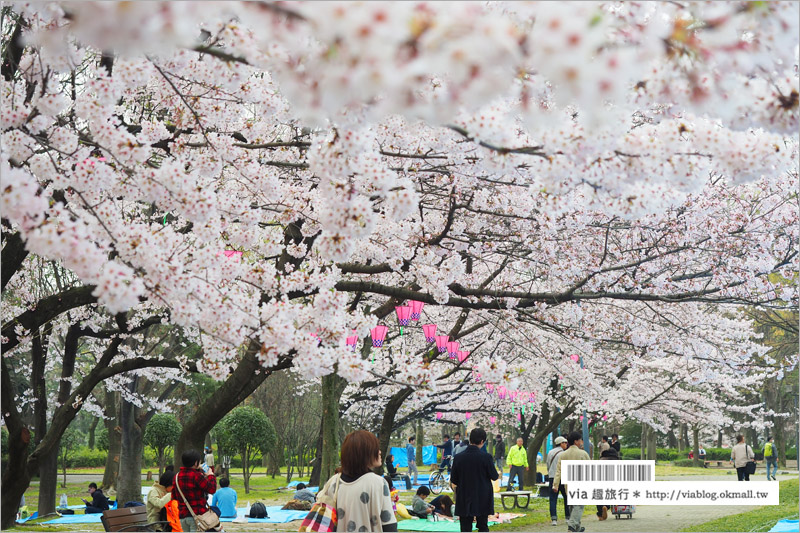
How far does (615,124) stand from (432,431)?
47350mm

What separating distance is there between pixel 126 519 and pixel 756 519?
9362 mm

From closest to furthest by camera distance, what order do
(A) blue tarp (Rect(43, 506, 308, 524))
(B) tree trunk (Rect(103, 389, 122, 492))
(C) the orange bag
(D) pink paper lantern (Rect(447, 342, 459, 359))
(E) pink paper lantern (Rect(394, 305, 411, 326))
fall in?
(C) the orange bag
(E) pink paper lantern (Rect(394, 305, 411, 326))
(D) pink paper lantern (Rect(447, 342, 459, 359))
(A) blue tarp (Rect(43, 506, 308, 524))
(B) tree trunk (Rect(103, 389, 122, 492))

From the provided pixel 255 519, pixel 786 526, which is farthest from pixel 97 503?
pixel 786 526

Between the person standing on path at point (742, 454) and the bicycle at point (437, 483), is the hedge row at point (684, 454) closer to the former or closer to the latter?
the bicycle at point (437, 483)

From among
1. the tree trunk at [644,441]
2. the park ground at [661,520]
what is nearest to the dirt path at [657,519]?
the park ground at [661,520]

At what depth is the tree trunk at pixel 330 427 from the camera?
1190 cm

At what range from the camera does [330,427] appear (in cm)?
1233

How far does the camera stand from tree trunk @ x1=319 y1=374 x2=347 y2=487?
11.9 m

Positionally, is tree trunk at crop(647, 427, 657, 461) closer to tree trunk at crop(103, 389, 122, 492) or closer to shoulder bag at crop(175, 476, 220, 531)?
tree trunk at crop(103, 389, 122, 492)

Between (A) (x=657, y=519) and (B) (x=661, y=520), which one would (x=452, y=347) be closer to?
(B) (x=661, y=520)

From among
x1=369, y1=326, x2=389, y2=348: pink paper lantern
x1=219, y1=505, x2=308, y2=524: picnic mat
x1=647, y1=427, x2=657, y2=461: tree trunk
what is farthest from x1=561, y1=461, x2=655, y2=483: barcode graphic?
x1=647, y1=427, x2=657, y2=461: tree trunk

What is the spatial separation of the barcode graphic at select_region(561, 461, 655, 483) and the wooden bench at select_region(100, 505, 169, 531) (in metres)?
5.51

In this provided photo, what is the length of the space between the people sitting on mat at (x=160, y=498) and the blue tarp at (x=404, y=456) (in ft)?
76.9

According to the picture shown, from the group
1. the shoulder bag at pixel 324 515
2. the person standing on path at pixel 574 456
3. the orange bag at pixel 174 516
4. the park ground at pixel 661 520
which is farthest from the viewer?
the park ground at pixel 661 520
